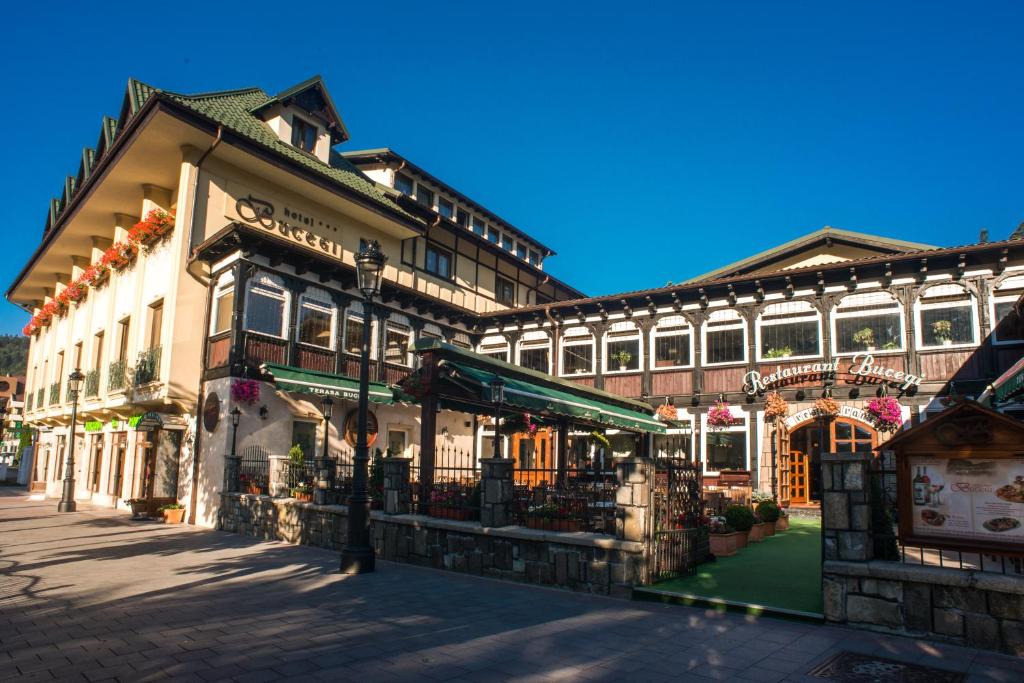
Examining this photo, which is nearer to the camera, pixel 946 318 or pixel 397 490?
pixel 397 490

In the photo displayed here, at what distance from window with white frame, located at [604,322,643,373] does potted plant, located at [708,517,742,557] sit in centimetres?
1222

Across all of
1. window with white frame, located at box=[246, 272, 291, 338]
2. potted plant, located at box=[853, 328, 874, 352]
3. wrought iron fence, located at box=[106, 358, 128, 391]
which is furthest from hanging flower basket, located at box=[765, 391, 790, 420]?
wrought iron fence, located at box=[106, 358, 128, 391]

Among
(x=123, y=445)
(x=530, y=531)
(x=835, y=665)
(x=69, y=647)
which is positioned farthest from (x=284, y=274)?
(x=835, y=665)

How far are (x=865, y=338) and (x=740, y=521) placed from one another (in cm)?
1058

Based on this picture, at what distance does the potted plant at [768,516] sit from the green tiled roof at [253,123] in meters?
16.1

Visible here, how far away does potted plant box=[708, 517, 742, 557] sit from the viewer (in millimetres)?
11602

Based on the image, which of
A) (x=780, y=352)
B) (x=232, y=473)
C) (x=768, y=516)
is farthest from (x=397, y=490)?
(x=780, y=352)

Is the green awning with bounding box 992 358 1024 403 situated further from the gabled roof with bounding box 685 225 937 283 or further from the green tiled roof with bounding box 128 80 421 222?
the green tiled roof with bounding box 128 80 421 222

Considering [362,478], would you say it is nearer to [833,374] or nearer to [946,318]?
[833,374]

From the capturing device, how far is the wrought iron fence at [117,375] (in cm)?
2155

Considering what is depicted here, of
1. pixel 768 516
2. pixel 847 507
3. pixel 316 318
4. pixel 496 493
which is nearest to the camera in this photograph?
pixel 847 507

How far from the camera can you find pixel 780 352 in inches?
832

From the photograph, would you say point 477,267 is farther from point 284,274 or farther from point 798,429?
point 798,429

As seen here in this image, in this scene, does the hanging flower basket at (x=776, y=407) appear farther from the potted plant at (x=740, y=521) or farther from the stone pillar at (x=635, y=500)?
the stone pillar at (x=635, y=500)
